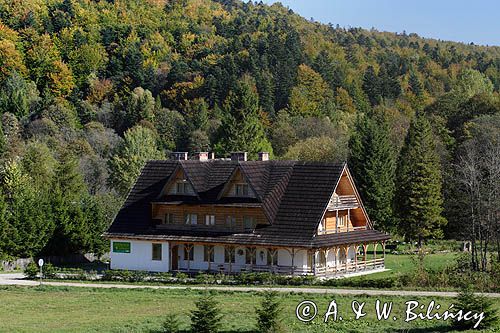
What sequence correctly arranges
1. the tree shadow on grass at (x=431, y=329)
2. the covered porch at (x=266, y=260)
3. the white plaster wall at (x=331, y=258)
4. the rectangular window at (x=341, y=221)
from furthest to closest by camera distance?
the rectangular window at (x=341, y=221) → the white plaster wall at (x=331, y=258) → the covered porch at (x=266, y=260) → the tree shadow on grass at (x=431, y=329)

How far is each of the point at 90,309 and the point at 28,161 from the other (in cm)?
4439

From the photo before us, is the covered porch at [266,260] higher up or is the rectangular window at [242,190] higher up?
the rectangular window at [242,190]

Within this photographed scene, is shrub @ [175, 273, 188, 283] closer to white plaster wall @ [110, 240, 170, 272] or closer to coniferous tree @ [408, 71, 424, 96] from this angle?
white plaster wall @ [110, 240, 170, 272]

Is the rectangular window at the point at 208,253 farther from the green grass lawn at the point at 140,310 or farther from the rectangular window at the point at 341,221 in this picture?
the green grass lawn at the point at 140,310

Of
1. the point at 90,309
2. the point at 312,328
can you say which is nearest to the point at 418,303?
the point at 312,328

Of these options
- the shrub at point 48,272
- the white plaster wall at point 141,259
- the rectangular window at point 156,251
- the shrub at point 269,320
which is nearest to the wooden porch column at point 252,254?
the white plaster wall at point 141,259

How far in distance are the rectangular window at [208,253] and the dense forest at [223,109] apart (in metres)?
9.42

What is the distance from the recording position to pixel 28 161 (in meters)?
79.4

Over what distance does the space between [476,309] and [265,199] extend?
23001 millimetres

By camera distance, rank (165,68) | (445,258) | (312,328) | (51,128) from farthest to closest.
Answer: (165,68) < (51,128) < (445,258) < (312,328)

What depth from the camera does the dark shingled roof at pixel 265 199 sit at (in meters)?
50.9

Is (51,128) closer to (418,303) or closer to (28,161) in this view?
(28,161)

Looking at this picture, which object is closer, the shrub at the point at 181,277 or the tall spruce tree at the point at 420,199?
the shrub at the point at 181,277

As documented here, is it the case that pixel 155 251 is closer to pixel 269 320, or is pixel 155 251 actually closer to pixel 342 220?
pixel 342 220
